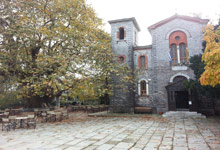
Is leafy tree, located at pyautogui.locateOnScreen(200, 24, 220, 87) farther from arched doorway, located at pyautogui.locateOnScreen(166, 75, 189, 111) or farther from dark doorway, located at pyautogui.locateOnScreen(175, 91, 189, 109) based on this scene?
dark doorway, located at pyautogui.locateOnScreen(175, 91, 189, 109)

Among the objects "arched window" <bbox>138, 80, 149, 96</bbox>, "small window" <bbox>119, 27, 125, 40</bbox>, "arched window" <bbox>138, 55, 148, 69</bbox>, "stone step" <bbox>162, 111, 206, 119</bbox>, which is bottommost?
"stone step" <bbox>162, 111, 206, 119</bbox>

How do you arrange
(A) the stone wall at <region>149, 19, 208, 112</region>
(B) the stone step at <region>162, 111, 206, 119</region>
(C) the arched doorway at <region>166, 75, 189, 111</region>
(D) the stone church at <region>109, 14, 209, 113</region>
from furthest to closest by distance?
1. (A) the stone wall at <region>149, 19, 208, 112</region>
2. (D) the stone church at <region>109, 14, 209, 113</region>
3. (C) the arched doorway at <region>166, 75, 189, 111</region>
4. (B) the stone step at <region>162, 111, 206, 119</region>

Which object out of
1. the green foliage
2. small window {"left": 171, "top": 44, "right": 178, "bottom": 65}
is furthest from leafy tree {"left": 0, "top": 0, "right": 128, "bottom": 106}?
the green foliage

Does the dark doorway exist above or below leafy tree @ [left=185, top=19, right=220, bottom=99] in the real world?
below

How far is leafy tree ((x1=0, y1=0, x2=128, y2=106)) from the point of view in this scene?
1145cm

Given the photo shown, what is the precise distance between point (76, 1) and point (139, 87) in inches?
450

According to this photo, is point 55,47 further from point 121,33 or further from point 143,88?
point 143,88

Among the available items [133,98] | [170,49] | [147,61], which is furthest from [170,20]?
[133,98]

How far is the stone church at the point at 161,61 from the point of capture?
1770cm

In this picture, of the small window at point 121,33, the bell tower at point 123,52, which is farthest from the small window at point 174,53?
the small window at point 121,33

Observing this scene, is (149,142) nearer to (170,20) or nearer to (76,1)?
(76,1)

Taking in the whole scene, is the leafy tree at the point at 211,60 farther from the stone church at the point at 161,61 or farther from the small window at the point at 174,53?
the small window at the point at 174,53

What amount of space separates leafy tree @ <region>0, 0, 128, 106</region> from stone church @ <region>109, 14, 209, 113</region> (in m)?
6.17

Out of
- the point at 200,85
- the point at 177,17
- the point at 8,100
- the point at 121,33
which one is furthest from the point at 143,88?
the point at 8,100
